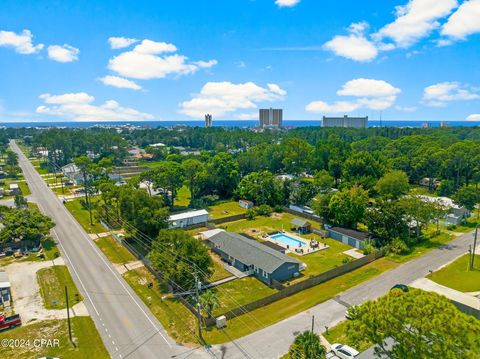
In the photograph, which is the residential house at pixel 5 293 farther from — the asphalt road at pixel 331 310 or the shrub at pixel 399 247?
the shrub at pixel 399 247

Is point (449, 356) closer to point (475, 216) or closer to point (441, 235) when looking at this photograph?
point (441, 235)

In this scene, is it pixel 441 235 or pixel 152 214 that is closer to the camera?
pixel 152 214

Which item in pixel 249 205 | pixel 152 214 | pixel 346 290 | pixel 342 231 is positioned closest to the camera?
pixel 346 290

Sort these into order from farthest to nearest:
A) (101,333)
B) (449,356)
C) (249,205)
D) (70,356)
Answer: (249,205) < (101,333) < (70,356) < (449,356)

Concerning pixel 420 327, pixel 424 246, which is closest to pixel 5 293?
pixel 420 327

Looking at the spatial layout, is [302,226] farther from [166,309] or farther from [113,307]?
[113,307]

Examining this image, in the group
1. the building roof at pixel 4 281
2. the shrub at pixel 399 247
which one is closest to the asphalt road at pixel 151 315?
the shrub at pixel 399 247

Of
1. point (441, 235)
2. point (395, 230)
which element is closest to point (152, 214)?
point (395, 230)
